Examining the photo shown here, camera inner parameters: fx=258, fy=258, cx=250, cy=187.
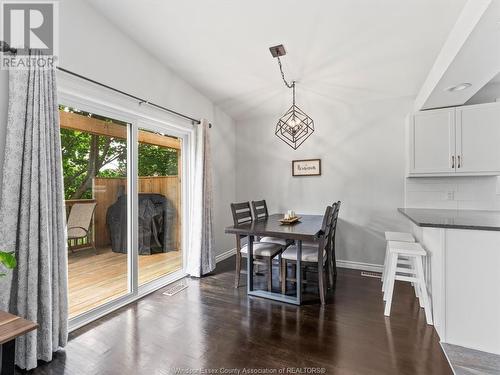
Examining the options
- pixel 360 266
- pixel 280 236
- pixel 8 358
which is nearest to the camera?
pixel 8 358

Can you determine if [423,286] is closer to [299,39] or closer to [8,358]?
[299,39]

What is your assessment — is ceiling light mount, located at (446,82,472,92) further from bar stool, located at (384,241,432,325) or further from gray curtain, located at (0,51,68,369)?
gray curtain, located at (0,51,68,369)

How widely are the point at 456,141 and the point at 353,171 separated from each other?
48.7 inches

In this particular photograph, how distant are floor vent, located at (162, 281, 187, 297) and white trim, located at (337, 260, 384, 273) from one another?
2.28 metres

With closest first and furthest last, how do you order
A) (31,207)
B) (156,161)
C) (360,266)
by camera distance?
(31,207)
(156,161)
(360,266)

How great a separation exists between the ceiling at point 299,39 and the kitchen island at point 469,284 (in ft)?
5.68

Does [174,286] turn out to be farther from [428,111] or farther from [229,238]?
[428,111]

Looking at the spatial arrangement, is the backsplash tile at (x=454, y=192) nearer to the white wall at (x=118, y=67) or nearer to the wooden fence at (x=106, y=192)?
the white wall at (x=118, y=67)

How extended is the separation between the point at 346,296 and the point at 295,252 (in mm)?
756

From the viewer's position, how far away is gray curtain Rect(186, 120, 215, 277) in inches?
139

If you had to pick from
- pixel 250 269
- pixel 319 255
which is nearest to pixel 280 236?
pixel 319 255

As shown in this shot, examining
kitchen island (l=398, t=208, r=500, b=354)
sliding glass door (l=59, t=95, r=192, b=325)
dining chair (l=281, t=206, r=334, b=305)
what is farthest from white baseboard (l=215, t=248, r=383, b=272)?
sliding glass door (l=59, t=95, r=192, b=325)

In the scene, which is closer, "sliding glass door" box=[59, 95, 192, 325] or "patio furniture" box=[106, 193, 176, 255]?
"sliding glass door" box=[59, 95, 192, 325]

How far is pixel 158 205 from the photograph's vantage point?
330 centimetres
